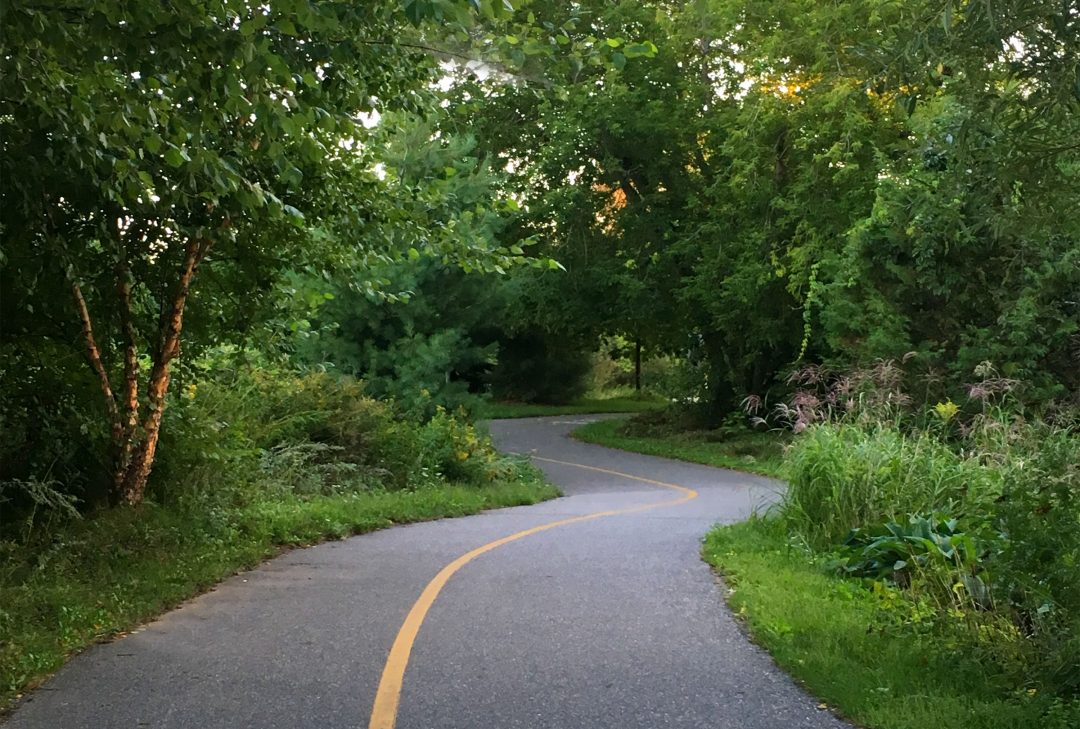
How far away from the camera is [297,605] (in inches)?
331

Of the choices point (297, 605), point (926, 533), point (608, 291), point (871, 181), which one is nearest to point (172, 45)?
point (297, 605)

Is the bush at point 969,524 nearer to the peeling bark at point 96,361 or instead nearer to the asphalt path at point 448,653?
the asphalt path at point 448,653

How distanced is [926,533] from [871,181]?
1700 centimetres

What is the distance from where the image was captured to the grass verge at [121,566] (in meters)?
6.77

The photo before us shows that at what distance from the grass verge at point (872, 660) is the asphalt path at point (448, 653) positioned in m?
0.20

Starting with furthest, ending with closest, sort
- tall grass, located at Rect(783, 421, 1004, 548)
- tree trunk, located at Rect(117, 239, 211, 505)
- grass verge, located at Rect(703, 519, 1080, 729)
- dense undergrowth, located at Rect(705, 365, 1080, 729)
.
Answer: tall grass, located at Rect(783, 421, 1004, 548), tree trunk, located at Rect(117, 239, 211, 505), dense undergrowth, located at Rect(705, 365, 1080, 729), grass verge, located at Rect(703, 519, 1080, 729)

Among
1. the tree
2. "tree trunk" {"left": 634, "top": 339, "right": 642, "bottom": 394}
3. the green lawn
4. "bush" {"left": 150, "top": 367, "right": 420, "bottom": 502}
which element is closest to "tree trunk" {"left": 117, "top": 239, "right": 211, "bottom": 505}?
the tree

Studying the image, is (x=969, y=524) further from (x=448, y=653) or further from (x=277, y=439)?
(x=277, y=439)

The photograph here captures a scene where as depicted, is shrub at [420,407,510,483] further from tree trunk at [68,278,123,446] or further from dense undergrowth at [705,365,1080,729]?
tree trunk at [68,278,123,446]

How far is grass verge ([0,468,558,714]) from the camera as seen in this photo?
677 cm

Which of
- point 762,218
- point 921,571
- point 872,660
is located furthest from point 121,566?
point 762,218

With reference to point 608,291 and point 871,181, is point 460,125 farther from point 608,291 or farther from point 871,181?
point 871,181

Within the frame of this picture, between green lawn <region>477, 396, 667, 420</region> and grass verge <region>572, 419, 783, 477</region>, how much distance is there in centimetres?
882

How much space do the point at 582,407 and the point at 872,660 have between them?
161ft
